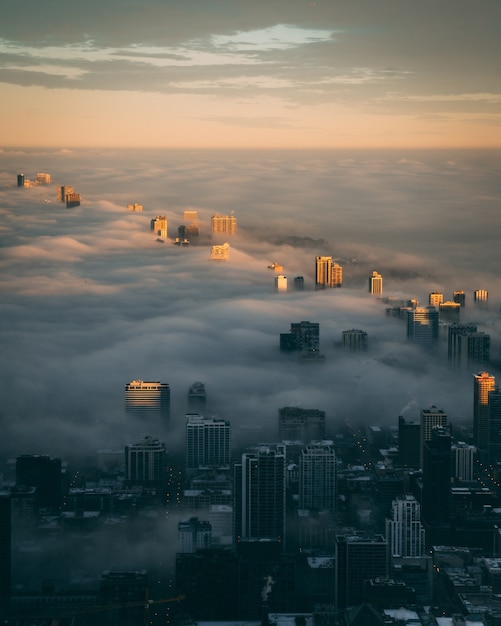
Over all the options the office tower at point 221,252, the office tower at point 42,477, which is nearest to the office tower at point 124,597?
the office tower at point 42,477

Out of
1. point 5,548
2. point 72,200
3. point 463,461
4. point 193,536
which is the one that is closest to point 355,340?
point 463,461

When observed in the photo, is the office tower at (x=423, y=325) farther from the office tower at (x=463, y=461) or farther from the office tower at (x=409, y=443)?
the office tower at (x=463, y=461)

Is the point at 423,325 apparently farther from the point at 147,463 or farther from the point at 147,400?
the point at 147,463

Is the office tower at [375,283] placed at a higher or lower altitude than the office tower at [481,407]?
higher

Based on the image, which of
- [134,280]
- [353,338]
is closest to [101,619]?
[134,280]

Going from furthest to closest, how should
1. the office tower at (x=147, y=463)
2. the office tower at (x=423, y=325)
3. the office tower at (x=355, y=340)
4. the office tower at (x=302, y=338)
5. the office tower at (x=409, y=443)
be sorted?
the office tower at (x=423, y=325) → the office tower at (x=355, y=340) → the office tower at (x=302, y=338) → the office tower at (x=409, y=443) → the office tower at (x=147, y=463)

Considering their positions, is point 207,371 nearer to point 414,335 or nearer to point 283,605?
point 414,335
